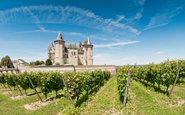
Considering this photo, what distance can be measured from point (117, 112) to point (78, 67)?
141 feet

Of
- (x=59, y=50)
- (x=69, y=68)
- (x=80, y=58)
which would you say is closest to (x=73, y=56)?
(x=80, y=58)

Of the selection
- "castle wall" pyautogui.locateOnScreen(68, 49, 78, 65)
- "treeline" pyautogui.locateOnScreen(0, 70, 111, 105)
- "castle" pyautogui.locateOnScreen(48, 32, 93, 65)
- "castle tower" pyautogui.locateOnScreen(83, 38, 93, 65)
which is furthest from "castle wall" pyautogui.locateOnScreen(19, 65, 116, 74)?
"treeline" pyautogui.locateOnScreen(0, 70, 111, 105)

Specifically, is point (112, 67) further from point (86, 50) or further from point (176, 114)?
point (176, 114)

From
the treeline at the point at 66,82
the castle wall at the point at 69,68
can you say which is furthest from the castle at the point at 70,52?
the treeline at the point at 66,82

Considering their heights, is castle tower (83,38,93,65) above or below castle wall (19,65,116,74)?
above

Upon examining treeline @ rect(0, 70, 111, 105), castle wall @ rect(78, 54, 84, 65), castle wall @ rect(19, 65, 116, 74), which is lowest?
treeline @ rect(0, 70, 111, 105)

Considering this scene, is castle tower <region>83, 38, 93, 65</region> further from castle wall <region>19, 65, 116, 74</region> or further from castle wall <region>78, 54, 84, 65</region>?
castle wall <region>19, 65, 116, 74</region>

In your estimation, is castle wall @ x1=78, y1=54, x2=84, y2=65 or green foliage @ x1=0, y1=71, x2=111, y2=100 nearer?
green foliage @ x1=0, y1=71, x2=111, y2=100

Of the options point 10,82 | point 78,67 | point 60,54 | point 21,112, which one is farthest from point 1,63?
point 21,112

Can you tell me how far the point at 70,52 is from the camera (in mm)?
74750

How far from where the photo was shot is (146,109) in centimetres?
1045

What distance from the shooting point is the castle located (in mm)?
70062

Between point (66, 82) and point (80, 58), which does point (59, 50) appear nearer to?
point (80, 58)

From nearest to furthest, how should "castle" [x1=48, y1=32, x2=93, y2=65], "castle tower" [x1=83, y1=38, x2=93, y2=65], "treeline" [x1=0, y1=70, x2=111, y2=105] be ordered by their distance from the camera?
1. "treeline" [x1=0, y1=70, x2=111, y2=105]
2. "castle" [x1=48, y1=32, x2=93, y2=65]
3. "castle tower" [x1=83, y1=38, x2=93, y2=65]
